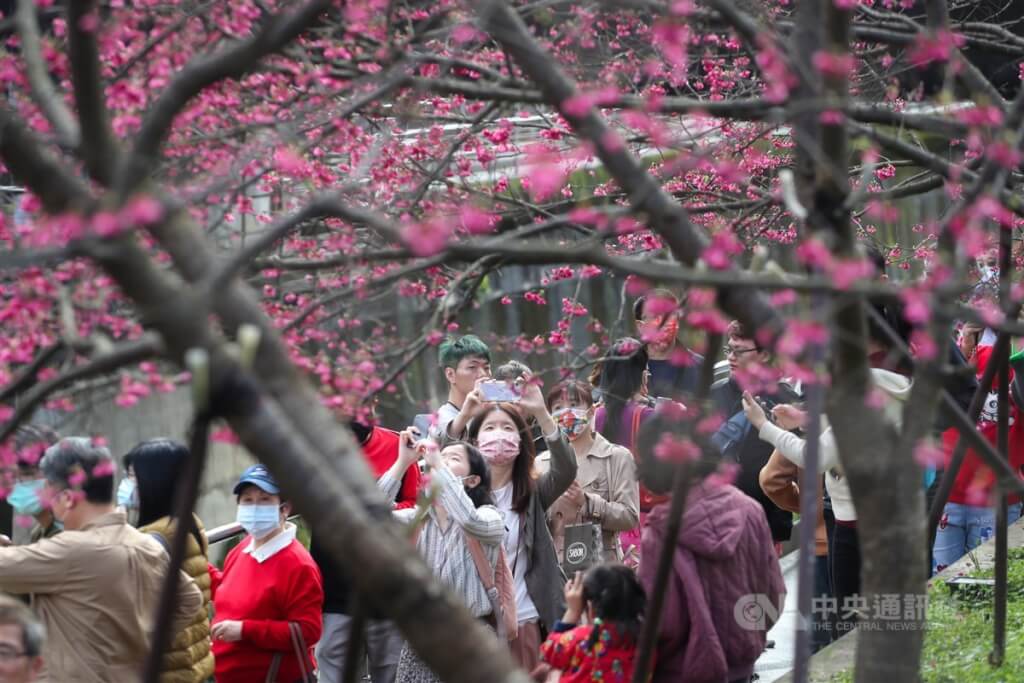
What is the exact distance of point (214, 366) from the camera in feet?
9.59

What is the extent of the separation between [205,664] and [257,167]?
6.79 feet

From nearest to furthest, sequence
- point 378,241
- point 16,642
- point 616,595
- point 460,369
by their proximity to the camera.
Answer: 1. point 16,642
2. point 616,595
3. point 378,241
4. point 460,369

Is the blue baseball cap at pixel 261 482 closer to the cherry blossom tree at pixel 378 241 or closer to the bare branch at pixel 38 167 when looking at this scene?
the cherry blossom tree at pixel 378 241

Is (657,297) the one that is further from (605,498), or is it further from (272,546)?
(272,546)

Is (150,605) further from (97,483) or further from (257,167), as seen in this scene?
(257,167)

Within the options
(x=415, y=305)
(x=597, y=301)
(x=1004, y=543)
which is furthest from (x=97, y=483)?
(x=597, y=301)

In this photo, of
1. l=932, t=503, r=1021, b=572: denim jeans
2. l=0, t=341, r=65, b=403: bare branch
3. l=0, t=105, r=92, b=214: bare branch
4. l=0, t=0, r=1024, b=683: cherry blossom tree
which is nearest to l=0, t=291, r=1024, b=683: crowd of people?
l=0, t=0, r=1024, b=683: cherry blossom tree

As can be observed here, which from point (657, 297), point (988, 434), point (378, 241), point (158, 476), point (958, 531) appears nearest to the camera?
point (657, 297)

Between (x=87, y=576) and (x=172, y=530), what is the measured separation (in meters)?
0.51

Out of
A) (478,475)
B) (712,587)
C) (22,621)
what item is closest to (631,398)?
(478,475)

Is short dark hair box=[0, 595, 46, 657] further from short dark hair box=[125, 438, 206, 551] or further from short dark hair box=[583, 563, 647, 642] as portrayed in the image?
short dark hair box=[583, 563, 647, 642]

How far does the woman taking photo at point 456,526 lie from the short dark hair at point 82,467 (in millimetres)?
1292

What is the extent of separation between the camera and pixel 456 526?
236 inches

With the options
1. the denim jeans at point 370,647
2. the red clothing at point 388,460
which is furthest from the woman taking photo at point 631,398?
the denim jeans at point 370,647
